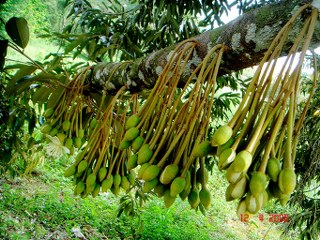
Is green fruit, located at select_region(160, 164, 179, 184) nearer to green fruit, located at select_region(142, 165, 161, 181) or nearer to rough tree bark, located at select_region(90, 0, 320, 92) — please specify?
green fruit, located at select_region(142, 165, 161, 181)

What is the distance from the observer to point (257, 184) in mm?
459

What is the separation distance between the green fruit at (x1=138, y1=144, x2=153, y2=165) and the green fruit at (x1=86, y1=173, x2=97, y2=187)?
293mm

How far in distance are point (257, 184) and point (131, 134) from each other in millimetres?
345

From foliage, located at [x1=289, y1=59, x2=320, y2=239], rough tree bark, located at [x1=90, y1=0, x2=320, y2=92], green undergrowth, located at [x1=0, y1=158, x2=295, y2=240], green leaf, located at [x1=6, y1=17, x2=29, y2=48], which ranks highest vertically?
rough tree bark, located at [x1=90, y1=0, x2=320, y2=92]

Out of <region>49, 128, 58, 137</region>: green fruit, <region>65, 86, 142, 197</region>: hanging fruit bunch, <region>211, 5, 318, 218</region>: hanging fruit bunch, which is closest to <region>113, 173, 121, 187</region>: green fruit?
<region>65, 86, 142, 197</region>: hanging fruit bunch

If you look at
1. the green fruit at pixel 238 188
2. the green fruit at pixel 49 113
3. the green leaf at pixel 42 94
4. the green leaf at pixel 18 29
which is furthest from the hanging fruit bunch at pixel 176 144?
the green leaf at pixel 42 94

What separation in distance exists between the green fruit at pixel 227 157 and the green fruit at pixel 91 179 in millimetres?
515

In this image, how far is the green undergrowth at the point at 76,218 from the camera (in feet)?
11.8

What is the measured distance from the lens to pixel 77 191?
3.13 feet

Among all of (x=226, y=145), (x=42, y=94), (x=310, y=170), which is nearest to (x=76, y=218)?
(x=310, y=170)

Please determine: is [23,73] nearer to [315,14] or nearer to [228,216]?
[315,14]

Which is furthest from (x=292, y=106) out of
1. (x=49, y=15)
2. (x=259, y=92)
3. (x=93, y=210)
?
(x=49, y=15)

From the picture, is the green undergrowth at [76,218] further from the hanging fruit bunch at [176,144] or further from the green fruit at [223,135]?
the green fruit at [223,135]

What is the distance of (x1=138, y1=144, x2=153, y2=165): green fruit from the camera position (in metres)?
0.67
